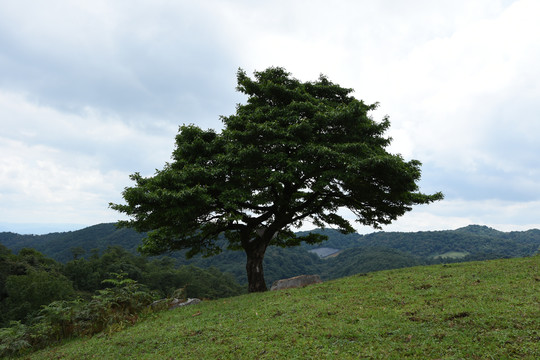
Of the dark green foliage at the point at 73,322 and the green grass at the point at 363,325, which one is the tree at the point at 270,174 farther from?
the green grass at the point at 363,325

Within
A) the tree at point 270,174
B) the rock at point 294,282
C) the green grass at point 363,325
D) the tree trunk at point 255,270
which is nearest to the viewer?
the green grass at point 363,325

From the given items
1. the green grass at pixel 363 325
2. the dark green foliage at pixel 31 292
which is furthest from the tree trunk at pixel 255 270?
the dark green foliage at pixel 31 292

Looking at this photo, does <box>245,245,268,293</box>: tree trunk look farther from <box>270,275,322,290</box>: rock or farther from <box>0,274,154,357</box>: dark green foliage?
<box>0,274,154,357</box>: dark green foliage

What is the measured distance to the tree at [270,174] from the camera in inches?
585

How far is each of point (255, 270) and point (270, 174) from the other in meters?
6.59

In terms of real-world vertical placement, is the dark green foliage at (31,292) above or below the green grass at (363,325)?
below

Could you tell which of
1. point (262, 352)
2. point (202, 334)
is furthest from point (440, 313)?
point (202, 334)

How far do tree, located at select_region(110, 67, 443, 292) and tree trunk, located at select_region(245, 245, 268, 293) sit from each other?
0.06m

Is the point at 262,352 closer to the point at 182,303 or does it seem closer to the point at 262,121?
the point at 182,303

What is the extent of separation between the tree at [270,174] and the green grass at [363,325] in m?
4.78

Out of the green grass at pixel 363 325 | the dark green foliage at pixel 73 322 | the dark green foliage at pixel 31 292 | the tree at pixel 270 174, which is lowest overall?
the dark green foliage at pixel 31 292

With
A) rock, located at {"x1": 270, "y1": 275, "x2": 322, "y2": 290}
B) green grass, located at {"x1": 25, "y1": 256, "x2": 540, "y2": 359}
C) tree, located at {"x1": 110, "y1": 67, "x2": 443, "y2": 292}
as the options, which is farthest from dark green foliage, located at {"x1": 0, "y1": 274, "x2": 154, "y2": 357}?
rock, located at {"x1": 270, "y1": 275, "x2": 322, "y2": 290}

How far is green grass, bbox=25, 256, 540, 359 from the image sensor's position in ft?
22.8

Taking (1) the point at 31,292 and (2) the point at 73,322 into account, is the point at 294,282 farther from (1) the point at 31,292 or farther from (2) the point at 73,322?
(1) the point at 31,292
